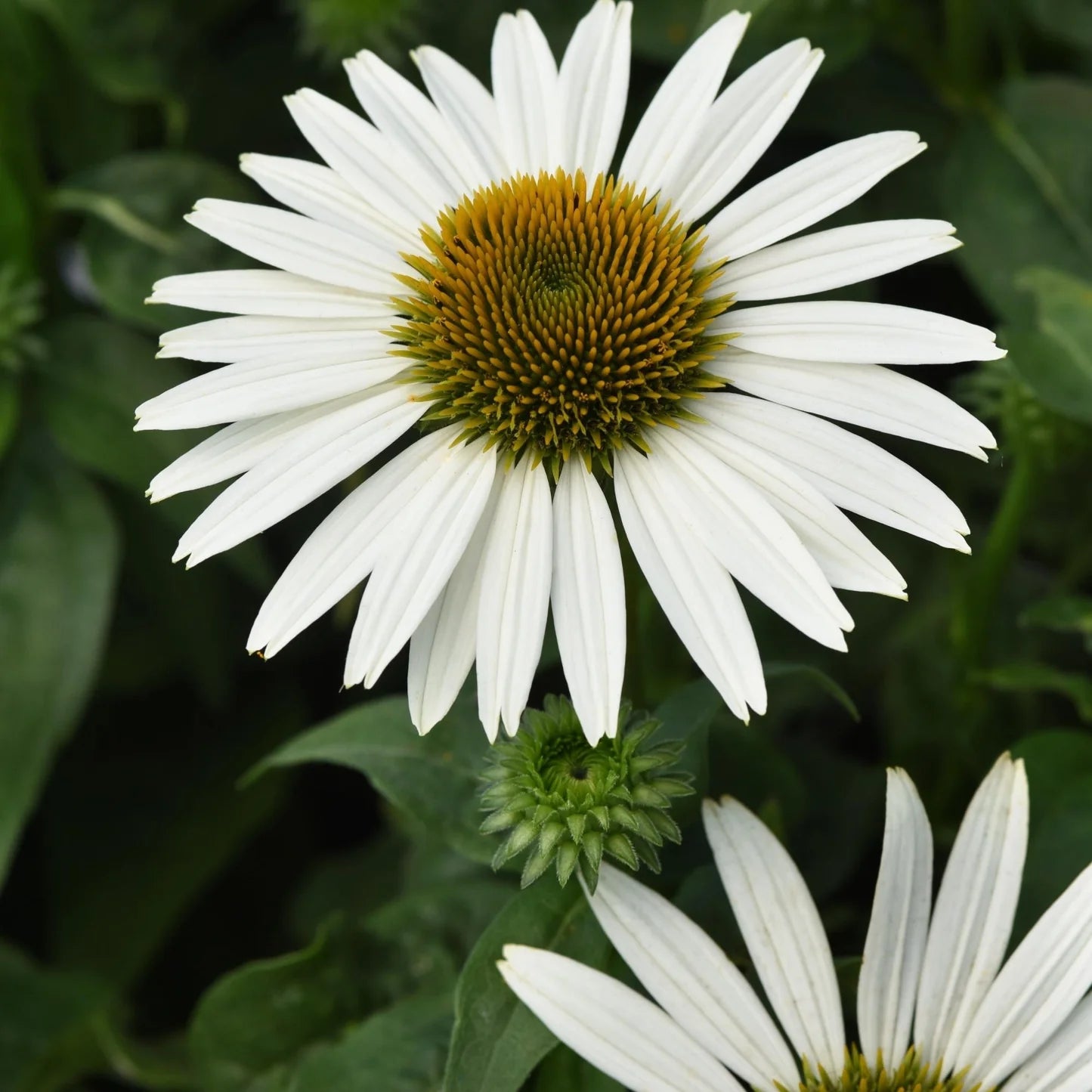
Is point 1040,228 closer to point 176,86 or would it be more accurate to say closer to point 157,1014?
point 176,86

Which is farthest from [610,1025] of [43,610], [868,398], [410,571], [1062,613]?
[43,610]

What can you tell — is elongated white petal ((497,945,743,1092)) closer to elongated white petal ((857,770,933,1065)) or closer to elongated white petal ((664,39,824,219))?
elongated white petal ((857,770,933,1065))

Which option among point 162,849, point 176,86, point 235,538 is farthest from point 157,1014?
point 176,86

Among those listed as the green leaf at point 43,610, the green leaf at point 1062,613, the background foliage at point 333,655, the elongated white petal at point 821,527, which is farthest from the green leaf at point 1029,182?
the green leaf at point 43,610

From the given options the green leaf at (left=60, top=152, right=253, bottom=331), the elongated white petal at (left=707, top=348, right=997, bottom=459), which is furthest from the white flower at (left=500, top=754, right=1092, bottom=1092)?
the green leaf at (left=60, top=152, right=253, bottom=331)

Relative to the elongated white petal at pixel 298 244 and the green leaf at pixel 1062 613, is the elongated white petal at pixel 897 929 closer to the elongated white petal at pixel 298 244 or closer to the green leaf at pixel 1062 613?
the green leaf at pixel 1062 613

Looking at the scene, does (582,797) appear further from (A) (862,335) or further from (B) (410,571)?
(A) (862,335)
